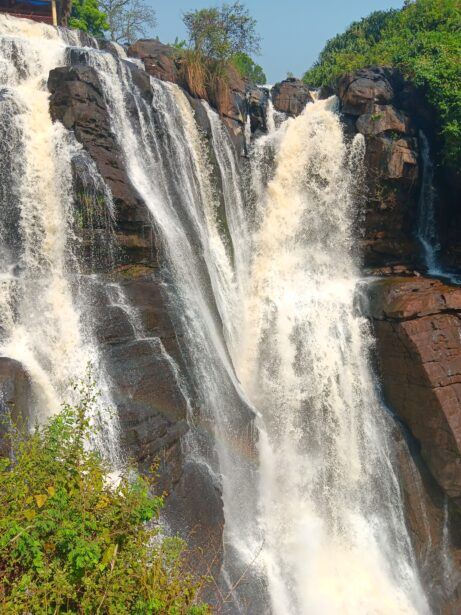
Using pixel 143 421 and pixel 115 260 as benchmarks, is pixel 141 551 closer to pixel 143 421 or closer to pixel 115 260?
pixel 143 421

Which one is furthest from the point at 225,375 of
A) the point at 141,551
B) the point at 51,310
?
the point at 141,551

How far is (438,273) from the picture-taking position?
49.3ft

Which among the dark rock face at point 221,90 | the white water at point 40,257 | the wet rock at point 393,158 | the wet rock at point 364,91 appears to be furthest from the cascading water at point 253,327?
the dark rock face at point 221,90

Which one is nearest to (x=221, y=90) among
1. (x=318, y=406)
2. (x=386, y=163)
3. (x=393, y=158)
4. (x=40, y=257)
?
(x=386, y=163)

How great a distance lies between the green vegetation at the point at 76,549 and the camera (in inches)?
159

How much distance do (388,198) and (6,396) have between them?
11355mm

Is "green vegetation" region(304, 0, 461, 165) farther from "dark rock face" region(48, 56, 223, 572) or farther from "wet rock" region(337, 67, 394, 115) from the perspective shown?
"dark rock face" region(48, 56, 223, 572)

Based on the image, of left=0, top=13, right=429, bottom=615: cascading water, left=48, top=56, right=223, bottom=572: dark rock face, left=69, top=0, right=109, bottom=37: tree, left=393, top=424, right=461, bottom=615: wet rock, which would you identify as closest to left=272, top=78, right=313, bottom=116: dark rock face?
left=0, top=13, right=429, bottom=615: cascading water

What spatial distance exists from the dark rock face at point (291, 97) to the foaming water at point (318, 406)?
1.29 metres

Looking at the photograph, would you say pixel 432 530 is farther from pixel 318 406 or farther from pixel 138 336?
pixel 138 336

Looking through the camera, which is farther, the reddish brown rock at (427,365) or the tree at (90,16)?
the tree at (90,16)

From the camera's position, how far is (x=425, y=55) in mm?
15984

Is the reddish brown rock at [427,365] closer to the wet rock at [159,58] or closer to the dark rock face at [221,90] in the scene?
the dark rock face at [221,90]

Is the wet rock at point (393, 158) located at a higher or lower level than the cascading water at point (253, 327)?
higher
